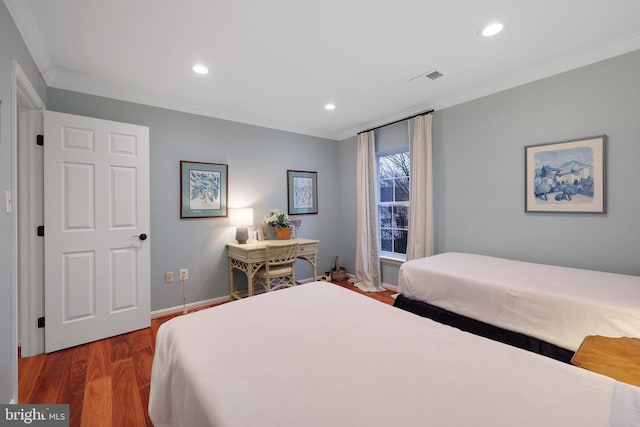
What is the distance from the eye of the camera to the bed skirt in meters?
1.65

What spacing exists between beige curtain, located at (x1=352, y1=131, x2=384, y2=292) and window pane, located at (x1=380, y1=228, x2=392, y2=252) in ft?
0.74

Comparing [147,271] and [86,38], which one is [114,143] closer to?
[86,38]

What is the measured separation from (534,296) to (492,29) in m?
1.86

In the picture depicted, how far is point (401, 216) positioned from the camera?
394 cm

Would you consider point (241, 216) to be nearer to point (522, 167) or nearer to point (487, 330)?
point (487, 330)

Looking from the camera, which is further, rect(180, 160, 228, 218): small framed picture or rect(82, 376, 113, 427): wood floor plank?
rect(180, 160, 228, 218): small framed picture

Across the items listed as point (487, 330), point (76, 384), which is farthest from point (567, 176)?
point (76, 384)

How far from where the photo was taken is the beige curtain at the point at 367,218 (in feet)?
13.1

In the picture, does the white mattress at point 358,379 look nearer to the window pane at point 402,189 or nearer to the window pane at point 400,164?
the window pane at point 402,189

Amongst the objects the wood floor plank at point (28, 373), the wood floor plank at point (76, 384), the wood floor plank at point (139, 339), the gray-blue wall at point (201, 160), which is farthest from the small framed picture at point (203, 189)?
the wood floor plank at point (28, 373)

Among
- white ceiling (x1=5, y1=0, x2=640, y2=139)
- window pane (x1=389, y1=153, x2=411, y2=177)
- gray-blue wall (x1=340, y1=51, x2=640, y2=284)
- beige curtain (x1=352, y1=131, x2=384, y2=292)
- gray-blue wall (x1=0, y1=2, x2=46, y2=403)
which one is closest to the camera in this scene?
gray-blue wall (x1=0, y1=2, x2=46, y2=403)

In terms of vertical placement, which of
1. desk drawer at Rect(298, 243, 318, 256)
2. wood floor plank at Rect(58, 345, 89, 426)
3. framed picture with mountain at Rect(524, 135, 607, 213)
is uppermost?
framed picture with mountain at Rect(524, 135, 607, 213)

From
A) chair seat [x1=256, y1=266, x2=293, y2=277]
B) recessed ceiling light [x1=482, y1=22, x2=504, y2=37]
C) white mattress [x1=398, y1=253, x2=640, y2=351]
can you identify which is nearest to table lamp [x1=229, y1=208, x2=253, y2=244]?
chair seat [x1=256, y1=266, x2=293, y2=277]

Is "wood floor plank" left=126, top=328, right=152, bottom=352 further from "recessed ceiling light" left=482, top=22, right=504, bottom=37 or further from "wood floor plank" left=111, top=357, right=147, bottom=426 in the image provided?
"recessed ceiling light" left=482, top=22, right=504, bottom=37
